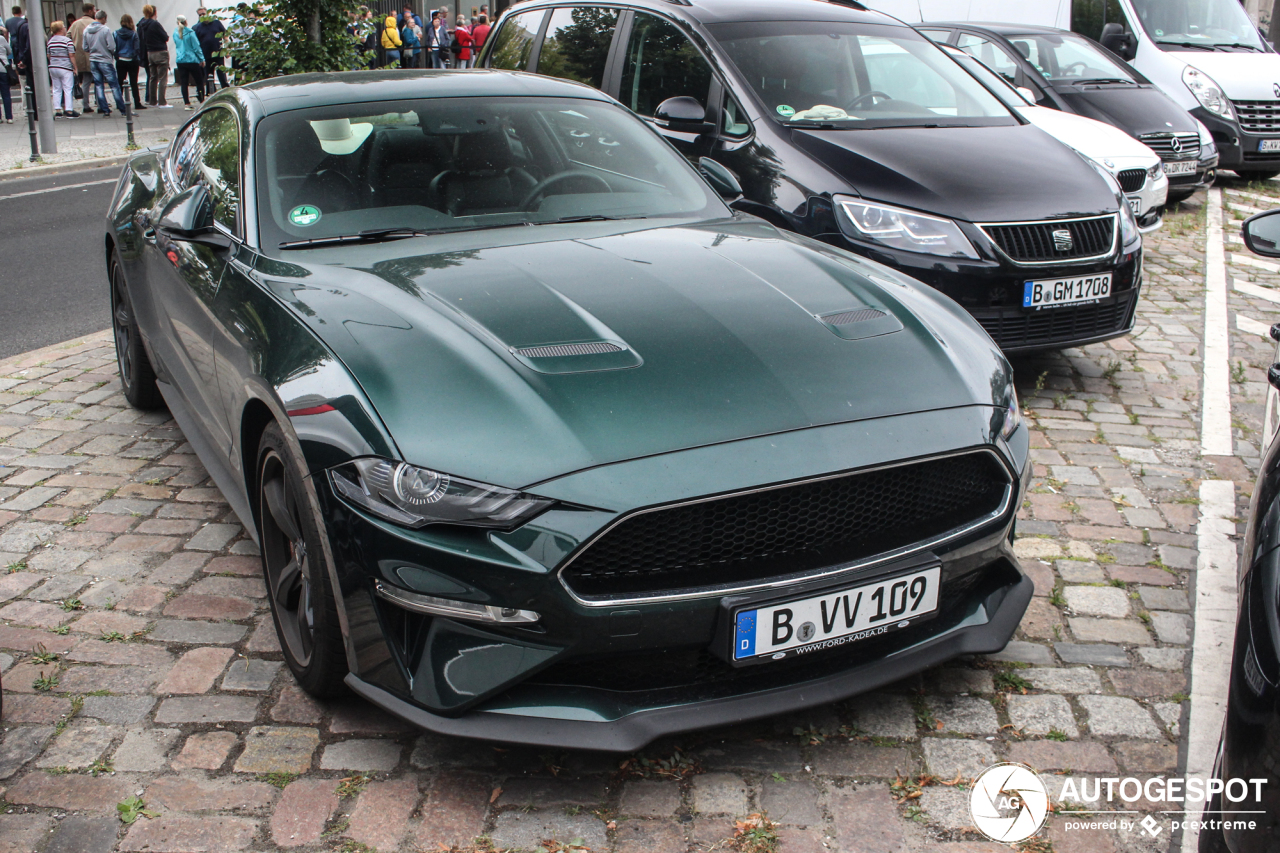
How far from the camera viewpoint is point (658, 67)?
21.5 ft

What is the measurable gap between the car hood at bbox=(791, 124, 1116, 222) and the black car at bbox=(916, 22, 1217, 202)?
17.3 feet

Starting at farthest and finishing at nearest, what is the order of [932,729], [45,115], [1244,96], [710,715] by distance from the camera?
[45,115]
[1244,96]
[932,729]
[710,715]

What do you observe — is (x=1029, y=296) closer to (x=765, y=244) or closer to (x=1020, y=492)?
(x=765, y=244)

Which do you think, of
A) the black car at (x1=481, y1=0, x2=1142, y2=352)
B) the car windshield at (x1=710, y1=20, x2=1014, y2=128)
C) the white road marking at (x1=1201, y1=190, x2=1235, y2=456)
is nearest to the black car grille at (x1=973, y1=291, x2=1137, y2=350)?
the black car at (x1=481, y1=0, x2=1142, y2=352)

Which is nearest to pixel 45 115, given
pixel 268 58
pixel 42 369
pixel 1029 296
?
pixel 268 58

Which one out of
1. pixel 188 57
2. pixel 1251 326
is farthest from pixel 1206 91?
pixel 188 57

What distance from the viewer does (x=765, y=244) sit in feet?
12.0

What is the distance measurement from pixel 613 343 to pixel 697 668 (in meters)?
0.80

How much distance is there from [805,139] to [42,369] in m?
4.05

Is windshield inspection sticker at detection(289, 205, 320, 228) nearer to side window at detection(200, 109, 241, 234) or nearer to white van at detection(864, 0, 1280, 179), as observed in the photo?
side window at detection(200, 109, 241, 234)

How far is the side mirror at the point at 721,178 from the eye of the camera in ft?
14.2

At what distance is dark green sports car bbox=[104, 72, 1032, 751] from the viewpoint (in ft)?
7.93

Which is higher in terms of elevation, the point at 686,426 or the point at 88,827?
the point at 686,426

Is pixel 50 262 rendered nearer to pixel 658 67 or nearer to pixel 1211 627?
pixel 658 67
